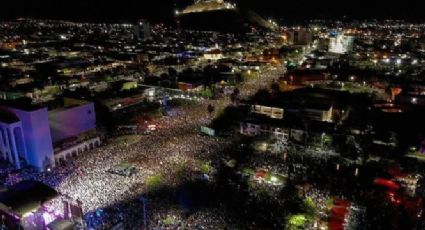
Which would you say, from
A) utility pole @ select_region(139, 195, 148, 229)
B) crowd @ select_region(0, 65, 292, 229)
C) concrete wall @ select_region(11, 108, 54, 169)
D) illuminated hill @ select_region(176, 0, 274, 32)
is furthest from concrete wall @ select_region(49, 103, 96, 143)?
illuminated hill @ select_region(176, 0, 274, 32)

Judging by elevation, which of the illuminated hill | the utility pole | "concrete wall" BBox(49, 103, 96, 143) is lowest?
the utility pole

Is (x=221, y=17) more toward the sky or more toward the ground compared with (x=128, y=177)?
more toward the sky

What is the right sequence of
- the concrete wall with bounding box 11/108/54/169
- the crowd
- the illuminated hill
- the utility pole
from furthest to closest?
1. the illuminated hill
2. the concrete wall with bounding box 11/108/54/169
3. the crowd
4. the utility pole

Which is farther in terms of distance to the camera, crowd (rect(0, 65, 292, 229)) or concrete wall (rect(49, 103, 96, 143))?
concrete wall (rect(49, 103, 96, 143))

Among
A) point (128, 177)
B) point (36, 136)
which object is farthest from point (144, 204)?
point (36, 136)

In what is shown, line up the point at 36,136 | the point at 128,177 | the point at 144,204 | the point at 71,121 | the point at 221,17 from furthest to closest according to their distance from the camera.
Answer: the point at 221,17 → the point at 71,121 → the point at 36,136 → the point at 128,177 → the point at 144,204

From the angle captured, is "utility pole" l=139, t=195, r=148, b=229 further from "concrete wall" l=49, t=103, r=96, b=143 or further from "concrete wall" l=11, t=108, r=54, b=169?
"concrete wall" l=49, t=103, r=96, b=143

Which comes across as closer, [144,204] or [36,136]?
[144,204]

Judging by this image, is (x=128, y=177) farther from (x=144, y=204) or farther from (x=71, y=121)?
(x=71, y=121)
